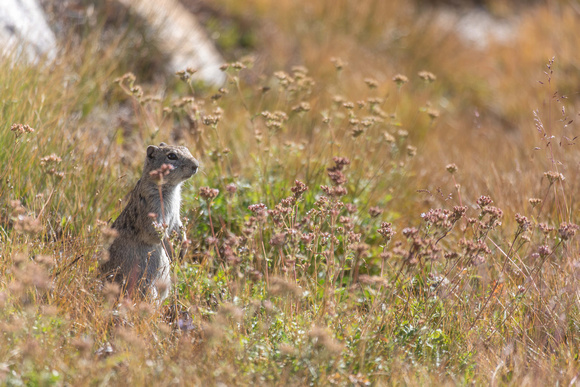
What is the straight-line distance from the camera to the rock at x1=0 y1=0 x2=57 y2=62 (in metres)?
6.74

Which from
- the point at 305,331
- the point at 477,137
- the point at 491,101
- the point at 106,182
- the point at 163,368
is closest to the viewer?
the point at 163,368

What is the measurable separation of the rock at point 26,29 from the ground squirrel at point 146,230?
9.03 ft

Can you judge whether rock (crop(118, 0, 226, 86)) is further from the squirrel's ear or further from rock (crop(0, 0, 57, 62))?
the squirrel's ear

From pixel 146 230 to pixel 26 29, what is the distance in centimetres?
406

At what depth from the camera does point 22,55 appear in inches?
249

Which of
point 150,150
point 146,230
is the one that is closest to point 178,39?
point 150,150

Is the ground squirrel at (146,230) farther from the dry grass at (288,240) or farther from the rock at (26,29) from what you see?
the rock at (26,29)

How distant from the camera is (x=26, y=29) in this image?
7312mm

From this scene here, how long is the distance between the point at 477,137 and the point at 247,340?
6670mm

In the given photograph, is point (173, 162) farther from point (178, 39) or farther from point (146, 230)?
point (178, 39)

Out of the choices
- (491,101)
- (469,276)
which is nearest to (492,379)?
(469,276)

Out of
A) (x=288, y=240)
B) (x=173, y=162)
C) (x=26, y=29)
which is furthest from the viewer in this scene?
(x=26, y=29)

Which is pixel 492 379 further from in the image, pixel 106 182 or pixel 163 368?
pixel 106 182

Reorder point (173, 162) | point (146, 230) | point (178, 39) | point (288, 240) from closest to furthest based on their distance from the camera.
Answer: point (288, 240), point (146, 230), point (173, 162), point (178, 39)
